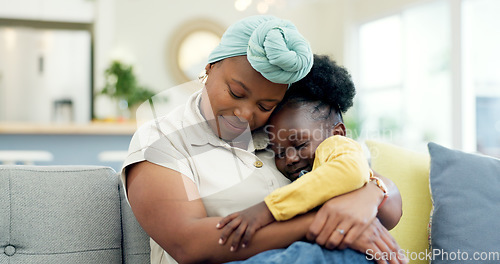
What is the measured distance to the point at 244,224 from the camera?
39.0 inches

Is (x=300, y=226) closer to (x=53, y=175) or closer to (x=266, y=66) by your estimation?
(x=266, y=66)

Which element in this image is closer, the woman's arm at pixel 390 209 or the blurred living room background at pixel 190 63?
the woman's arm at pixel 390 209

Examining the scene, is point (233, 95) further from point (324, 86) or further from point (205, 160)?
point (324, 86)

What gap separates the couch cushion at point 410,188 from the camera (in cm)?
167

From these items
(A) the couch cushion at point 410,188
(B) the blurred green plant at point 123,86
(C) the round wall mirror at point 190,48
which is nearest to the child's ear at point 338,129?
(A) the couch cushion at point 410,188

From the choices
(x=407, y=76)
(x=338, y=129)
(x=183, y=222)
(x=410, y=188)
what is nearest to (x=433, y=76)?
(x=407, y=76)

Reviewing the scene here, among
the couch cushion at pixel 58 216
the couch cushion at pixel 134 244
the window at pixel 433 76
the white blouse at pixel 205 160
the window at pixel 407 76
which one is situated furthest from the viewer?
the window at pixel 407 76

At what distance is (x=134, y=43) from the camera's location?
5.95 meters

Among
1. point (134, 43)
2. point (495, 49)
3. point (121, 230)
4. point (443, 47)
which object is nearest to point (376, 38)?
point (443, 47)

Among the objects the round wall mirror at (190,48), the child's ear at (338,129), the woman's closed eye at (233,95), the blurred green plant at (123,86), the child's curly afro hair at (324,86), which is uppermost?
the round wall mirror at (190,48)

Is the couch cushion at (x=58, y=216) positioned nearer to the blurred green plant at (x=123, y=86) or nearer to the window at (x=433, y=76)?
the blurred green plant at (x=123, y=86)

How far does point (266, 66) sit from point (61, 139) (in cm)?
317

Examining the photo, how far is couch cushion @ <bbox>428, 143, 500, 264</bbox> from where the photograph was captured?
155 cm

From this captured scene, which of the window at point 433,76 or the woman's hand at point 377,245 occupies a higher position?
the window at point 433,76
